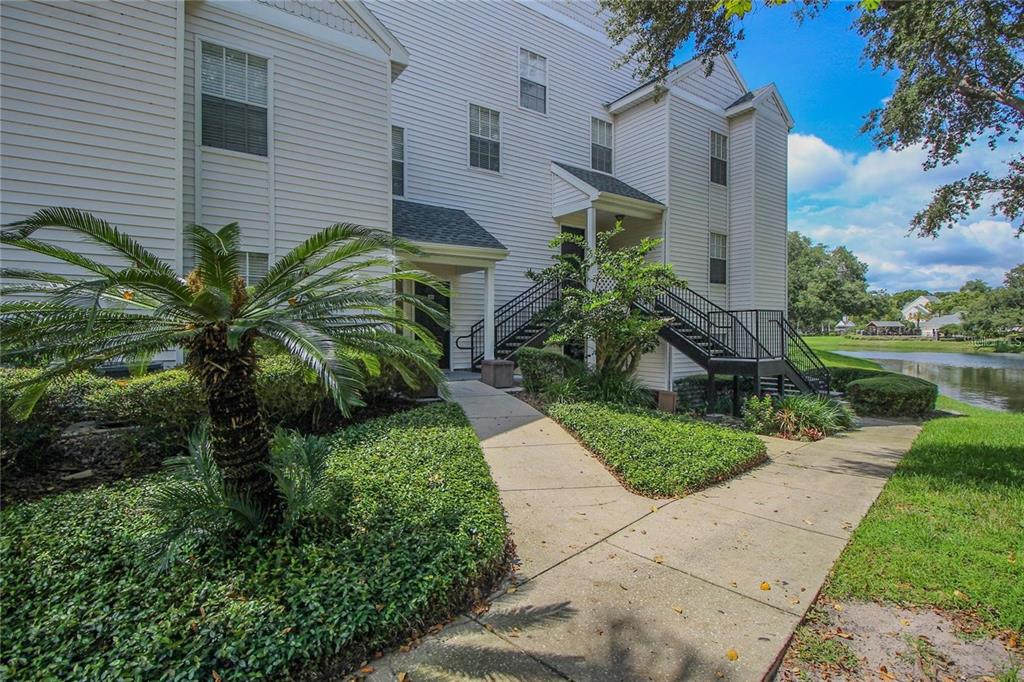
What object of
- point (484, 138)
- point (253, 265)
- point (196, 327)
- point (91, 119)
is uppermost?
point (484, 138)

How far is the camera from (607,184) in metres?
13.7

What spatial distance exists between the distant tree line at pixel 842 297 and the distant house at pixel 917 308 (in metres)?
36.1

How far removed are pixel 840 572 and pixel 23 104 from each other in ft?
33.9

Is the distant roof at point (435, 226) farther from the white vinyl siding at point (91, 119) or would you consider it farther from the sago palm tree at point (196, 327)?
the sago palm tree at point (196, 327)

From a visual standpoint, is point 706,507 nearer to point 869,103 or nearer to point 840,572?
point 840,572

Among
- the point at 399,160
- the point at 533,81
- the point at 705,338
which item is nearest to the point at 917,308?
the point at 705,338

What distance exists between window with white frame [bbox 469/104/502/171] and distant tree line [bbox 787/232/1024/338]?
2107 centimetres

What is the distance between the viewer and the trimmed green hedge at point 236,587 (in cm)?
233

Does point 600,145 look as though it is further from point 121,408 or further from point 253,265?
point 121,408

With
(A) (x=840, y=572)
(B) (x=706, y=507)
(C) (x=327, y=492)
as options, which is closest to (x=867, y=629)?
(A) (x=840, y=572)

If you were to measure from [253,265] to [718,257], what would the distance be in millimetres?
12989

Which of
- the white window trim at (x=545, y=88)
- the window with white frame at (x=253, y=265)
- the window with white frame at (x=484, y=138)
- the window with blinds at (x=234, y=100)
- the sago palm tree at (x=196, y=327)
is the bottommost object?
the sago palm tree at (x=196, y=327)

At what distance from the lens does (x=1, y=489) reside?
444 centimetres

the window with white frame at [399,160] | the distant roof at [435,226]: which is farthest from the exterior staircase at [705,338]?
the window with white frame at [399,160]
